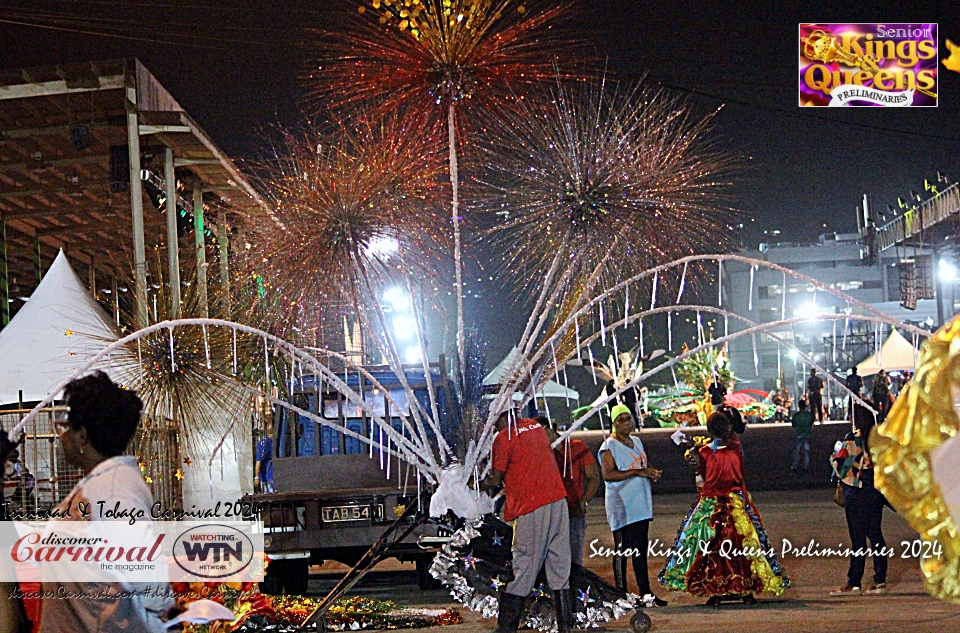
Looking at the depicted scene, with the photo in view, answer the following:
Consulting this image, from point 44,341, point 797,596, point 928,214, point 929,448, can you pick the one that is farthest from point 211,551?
point 928,214

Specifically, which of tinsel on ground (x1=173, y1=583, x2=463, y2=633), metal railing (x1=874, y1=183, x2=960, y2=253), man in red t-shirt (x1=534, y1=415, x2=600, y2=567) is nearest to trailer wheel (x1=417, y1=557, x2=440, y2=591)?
tinsel on ground (x1=173, y1=583, x2=463, y2=633)

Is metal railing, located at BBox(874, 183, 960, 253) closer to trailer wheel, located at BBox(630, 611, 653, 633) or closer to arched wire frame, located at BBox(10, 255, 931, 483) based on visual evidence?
arched wire frame, located at BBox(10, 255, 931, 483)

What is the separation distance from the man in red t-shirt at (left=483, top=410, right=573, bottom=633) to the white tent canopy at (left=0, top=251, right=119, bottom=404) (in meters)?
6.02

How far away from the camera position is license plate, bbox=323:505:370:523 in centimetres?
1073

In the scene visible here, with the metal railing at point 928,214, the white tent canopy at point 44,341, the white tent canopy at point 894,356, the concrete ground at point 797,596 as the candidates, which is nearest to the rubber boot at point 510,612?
the concrete ground at point 797,596

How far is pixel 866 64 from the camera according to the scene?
16.6m

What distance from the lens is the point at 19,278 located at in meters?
32.1

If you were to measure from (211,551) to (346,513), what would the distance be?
2792 mm

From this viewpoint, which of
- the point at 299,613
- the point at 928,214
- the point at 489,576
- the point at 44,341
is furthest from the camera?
the point at 928,214

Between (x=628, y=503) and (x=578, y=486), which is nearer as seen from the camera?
(x=578, y=486)

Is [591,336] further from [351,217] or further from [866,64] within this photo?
[866,64]

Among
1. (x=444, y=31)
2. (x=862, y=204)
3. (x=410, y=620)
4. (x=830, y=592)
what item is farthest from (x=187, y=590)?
(x=862, y=204)

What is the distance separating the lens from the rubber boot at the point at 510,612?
7633 millimetres

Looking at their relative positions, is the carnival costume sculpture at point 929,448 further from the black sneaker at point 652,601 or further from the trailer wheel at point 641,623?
the black sneaker at point 652,601
